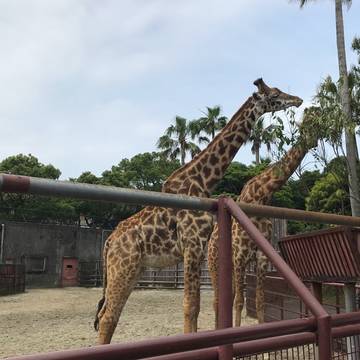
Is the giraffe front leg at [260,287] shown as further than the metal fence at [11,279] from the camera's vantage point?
No

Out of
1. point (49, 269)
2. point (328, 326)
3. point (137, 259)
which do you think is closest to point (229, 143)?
point (137, 259)

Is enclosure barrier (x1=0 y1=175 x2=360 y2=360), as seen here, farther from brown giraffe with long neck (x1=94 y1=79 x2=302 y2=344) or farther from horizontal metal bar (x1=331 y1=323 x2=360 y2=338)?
brown giraffe with long neck (x1=94 y1=79 x2=302 y2=344)

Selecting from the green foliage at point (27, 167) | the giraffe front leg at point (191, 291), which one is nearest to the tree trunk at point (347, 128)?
the giraffe front leg at point (191, 291)

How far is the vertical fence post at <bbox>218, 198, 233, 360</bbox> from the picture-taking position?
5.56 ft

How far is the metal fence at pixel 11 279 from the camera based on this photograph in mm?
18969

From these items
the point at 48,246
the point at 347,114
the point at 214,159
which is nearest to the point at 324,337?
the point at 214,159

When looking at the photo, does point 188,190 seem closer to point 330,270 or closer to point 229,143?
point 229,143

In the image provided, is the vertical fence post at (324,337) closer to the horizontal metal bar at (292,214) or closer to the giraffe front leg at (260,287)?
the horizontal metal bar at (292,214)

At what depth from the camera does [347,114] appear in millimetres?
8117

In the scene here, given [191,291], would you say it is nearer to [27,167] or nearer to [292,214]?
[292,214]

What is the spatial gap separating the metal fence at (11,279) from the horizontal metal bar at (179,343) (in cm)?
1887

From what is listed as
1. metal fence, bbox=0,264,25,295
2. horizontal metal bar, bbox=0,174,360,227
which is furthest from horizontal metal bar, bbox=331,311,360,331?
metal fence, bbox=0,264,25,295

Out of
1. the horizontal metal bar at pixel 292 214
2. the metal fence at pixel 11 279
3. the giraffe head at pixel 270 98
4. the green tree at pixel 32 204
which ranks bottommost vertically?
the metal fence at pixel 11 279

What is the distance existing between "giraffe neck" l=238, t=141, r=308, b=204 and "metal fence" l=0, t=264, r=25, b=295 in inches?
566
